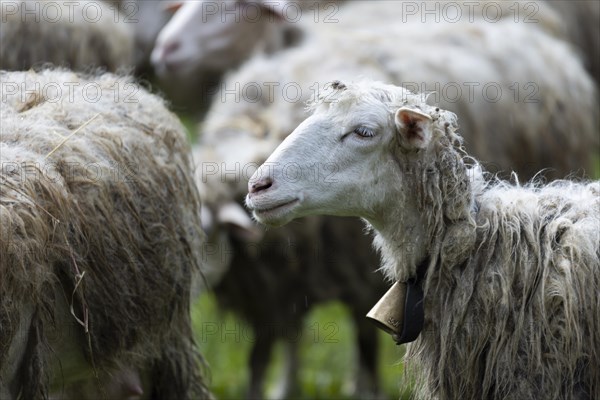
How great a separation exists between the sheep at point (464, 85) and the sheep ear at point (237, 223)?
142 millimetres

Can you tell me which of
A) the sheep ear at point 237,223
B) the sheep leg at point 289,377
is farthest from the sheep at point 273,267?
the sheep leg at point 289,377

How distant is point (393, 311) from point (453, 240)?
12.8 inches

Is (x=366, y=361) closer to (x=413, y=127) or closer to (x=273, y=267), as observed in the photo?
(x=273, y=267)

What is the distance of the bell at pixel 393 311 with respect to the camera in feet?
12.6

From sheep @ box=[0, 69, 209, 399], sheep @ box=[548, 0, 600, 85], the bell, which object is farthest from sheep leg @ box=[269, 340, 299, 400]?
sheep @ box=[548, 0, 600, 85]

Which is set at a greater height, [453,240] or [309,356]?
[453,240]

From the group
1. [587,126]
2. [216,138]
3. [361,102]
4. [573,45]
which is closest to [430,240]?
[361,102]

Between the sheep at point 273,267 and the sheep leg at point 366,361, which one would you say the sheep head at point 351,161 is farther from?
the sheep leg at point 366,361

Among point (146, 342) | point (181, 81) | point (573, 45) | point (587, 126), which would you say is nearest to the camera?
point (146, 342)

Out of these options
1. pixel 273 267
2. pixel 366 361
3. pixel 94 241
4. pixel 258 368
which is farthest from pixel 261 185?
pixel 366 361

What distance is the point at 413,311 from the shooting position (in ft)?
12.4

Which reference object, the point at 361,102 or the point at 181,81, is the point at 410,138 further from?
the point at 181,81

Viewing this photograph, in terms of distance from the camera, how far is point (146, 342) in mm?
4402

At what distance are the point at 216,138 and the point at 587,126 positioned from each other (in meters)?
2.56
